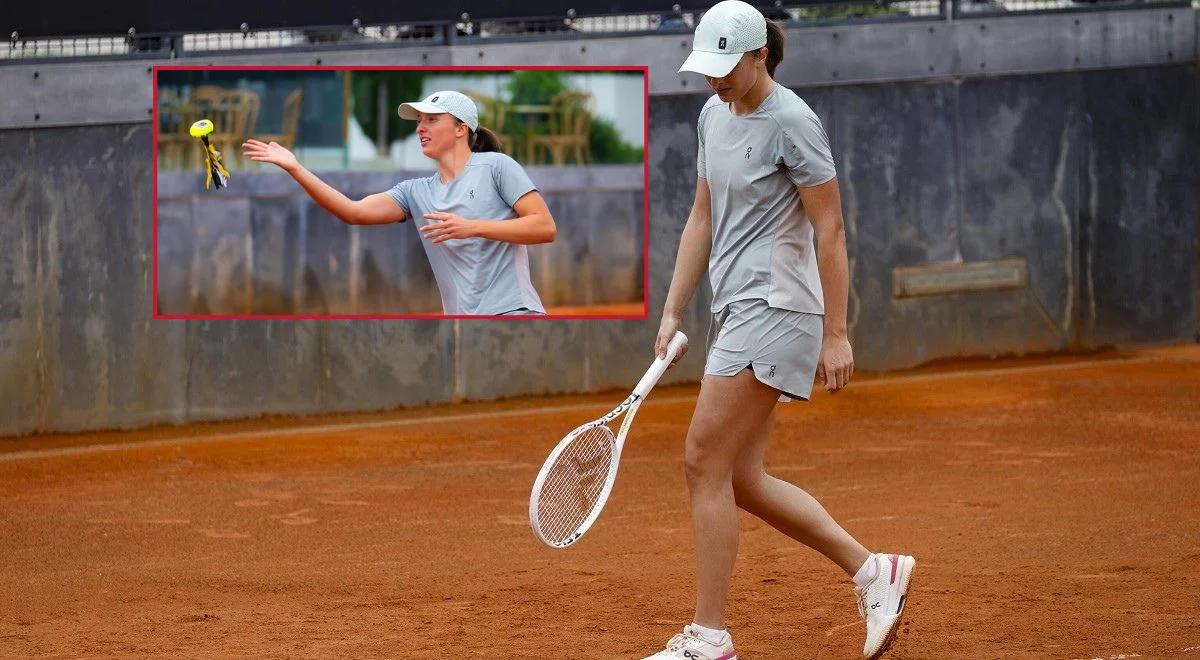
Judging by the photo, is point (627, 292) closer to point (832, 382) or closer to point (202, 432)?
point (202, 432)

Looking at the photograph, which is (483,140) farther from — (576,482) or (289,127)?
(576,482)

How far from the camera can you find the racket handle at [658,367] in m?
4.98

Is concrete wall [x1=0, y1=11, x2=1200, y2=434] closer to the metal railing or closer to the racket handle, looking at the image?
the metal railing

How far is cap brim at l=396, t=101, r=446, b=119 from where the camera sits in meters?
8.77

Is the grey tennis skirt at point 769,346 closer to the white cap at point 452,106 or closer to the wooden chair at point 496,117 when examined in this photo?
the white cap at point 452,106

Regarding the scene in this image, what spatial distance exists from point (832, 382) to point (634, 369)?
7.63 meters

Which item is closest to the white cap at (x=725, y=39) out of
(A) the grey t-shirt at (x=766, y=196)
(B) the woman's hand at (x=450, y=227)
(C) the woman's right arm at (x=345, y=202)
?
(A) the grey t-shirt at (x=766, y=196)

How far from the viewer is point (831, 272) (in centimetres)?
484

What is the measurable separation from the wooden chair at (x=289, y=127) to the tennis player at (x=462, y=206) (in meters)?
0.17

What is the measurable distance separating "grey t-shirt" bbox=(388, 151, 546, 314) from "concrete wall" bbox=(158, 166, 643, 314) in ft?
0.73

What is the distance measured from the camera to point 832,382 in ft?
16.1

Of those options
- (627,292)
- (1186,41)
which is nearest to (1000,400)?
(627,292)

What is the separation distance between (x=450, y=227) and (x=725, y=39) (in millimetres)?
4767

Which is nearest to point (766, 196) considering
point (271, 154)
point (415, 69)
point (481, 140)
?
point (481, 140)
